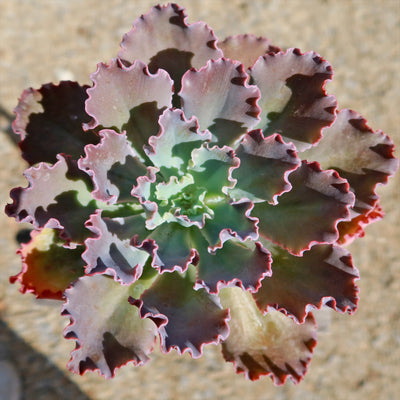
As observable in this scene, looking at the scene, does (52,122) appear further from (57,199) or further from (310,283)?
(310,283)

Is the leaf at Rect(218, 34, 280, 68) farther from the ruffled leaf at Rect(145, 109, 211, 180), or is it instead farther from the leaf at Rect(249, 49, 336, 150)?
the ruffled leaf at Rect(145, 109, 211, 180)

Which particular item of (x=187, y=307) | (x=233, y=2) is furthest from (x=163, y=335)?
(x=233, y=2)

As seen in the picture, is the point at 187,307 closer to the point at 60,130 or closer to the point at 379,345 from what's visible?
the point at 60,130

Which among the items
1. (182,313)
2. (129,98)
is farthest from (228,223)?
(129,98)

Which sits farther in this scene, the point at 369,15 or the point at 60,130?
the point at 369,15

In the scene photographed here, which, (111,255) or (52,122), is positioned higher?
(52,122)

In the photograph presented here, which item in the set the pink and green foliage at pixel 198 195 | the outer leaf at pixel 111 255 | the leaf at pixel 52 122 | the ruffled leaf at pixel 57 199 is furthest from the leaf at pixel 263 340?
the leaf at pixel 52 122

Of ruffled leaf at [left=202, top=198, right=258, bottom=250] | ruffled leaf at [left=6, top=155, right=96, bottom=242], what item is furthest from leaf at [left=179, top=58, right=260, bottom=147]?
ruffled leaf at [left=6, top=155, right=96, bottom=242]
